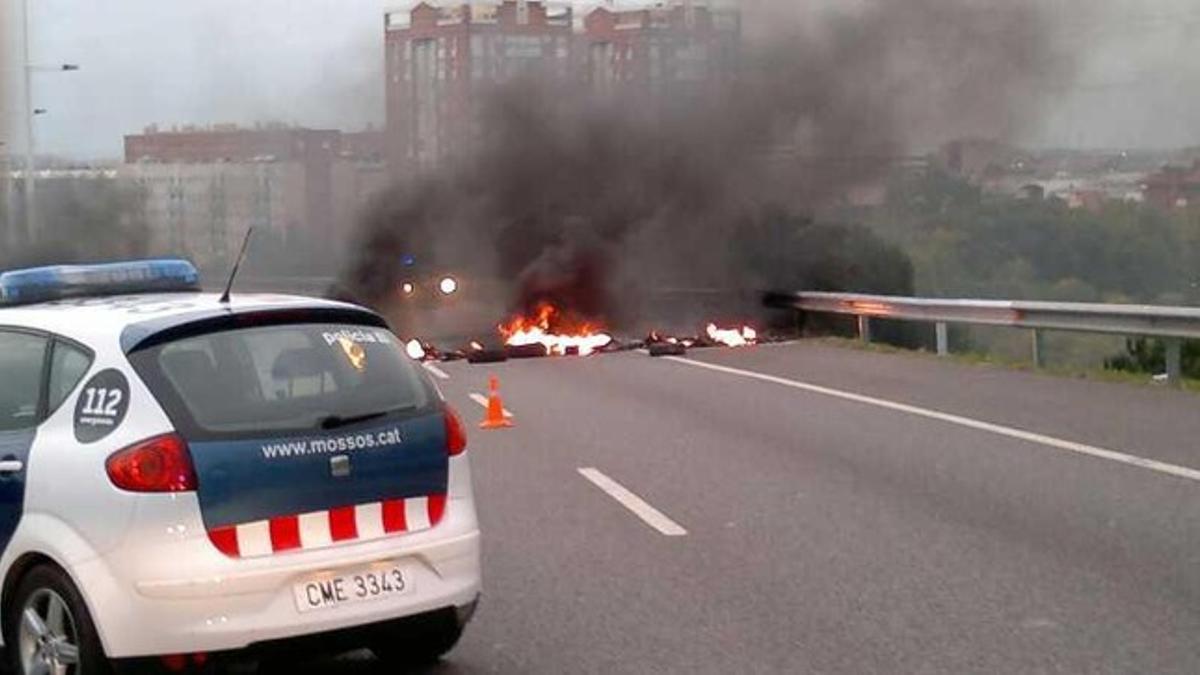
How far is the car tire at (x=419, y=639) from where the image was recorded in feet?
21.1

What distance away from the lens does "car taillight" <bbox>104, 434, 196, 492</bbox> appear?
5.86 m

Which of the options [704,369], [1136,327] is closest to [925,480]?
[1136,327]

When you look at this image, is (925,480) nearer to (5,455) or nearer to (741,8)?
(5,455)

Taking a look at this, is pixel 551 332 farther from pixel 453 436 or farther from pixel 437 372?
pixel 453 436

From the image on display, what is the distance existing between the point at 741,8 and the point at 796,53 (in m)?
1.35

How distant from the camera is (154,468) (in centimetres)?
586

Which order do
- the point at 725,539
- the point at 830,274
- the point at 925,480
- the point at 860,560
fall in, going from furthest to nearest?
the point at 830,274 → the point at 925,480 → the point at 725,539 → the point at 860,560

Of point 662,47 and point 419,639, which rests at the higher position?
point 662,47

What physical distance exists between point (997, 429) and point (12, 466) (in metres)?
9.21

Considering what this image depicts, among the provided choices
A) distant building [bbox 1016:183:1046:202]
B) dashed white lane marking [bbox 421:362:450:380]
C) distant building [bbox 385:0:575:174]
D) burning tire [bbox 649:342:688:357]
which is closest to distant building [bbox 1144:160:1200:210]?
distant building [bbox 1016:183:1046:202]

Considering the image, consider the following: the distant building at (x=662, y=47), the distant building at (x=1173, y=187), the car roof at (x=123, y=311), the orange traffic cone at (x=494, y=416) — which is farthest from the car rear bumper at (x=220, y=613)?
the distant building at (x=1173, y=187)

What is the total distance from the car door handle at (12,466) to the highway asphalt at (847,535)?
1.47 m

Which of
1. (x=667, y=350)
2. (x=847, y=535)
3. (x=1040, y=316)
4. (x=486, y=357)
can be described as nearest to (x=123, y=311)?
(x=847, y=535)

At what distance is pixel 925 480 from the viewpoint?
37.4 ft
